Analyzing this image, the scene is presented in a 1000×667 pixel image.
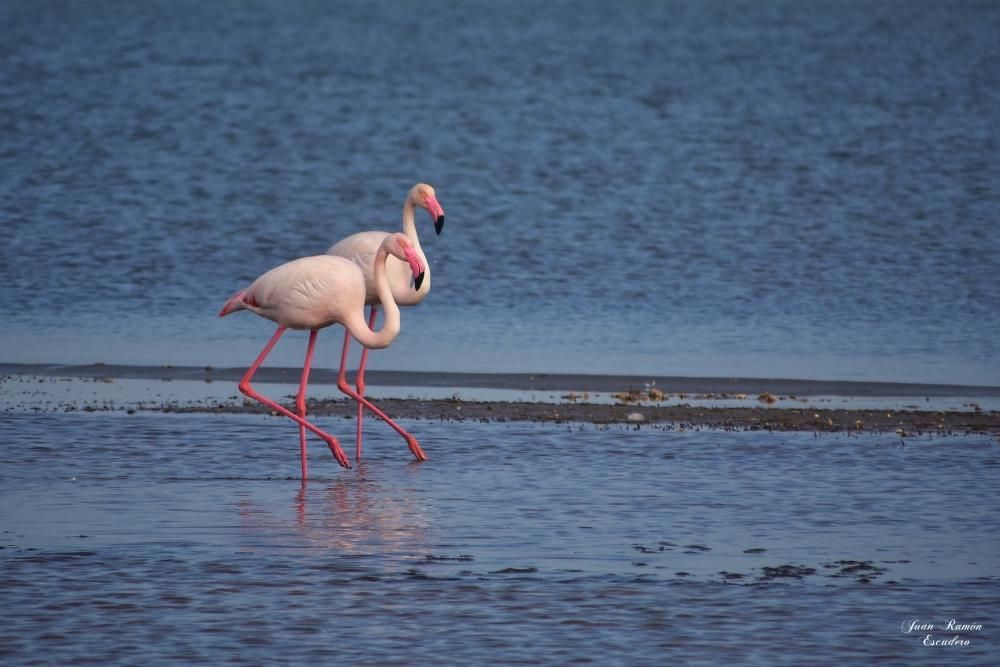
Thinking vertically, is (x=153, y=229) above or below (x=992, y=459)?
above

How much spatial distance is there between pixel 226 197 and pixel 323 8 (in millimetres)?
52271

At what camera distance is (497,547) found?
8.85 meters

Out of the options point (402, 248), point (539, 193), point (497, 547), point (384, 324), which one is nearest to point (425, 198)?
point (402, 248)

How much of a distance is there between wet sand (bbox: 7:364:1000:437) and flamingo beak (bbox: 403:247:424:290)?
1737 mm

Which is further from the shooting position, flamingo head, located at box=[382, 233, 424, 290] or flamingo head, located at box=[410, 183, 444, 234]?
flamingo head, located at box=[410, 183, 444, 234]

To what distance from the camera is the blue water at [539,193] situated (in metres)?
17.7

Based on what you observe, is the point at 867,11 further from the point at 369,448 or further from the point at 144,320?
the point at 369,448

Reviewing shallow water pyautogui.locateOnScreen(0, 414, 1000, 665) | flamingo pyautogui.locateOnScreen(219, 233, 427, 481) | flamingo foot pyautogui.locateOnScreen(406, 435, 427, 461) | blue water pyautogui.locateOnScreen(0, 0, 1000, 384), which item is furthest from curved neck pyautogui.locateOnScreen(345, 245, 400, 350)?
blue water pyautogui.locateOnScreen(0, 0, 1000, 384)

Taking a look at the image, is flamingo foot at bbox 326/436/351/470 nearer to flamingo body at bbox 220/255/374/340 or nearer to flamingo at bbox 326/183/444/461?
flamingo at bbox 326/183/444/461

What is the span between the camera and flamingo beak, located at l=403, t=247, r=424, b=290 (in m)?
11.2

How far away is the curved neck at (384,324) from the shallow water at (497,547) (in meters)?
0.74

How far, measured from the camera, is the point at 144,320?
18.5 meters

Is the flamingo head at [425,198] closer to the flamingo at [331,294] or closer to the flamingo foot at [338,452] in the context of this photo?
the flamingo at [331,294]

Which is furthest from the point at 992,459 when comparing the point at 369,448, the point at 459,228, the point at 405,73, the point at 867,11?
the point at 867,11
